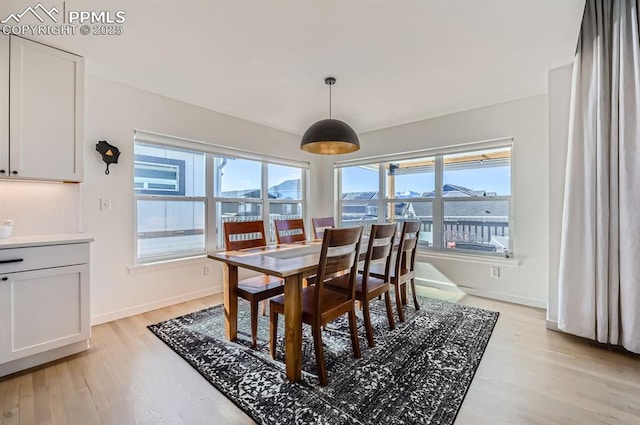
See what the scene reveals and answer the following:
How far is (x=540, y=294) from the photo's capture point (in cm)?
307

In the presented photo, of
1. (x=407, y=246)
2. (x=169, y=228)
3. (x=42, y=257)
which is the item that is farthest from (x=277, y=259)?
(x=169, y=228)

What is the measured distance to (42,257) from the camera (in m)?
1.95

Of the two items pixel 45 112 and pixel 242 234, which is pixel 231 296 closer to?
pixel 242 234

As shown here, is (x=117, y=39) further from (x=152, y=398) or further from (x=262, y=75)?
(x=152, y=398)

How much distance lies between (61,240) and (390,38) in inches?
113

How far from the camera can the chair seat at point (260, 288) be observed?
7.30 ft

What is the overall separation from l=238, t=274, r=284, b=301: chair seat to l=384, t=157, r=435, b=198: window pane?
8.38 feet

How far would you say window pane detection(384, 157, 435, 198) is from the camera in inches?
157

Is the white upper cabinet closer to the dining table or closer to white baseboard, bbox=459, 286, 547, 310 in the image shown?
the dining table

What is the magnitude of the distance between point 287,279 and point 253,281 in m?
0.90

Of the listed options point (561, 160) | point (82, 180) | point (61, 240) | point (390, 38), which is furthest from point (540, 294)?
point (82, 180)

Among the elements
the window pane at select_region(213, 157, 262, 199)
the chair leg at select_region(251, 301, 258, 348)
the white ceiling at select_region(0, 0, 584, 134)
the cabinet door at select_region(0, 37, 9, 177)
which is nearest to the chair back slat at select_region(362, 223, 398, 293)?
the chair leg at select_region(251, 301, 258, 348)

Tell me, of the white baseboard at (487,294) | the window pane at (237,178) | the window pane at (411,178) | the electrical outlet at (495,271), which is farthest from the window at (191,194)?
the electrical outlet at (495,271)

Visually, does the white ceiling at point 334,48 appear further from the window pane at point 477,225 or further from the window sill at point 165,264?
the window sill at point 165,264
